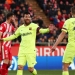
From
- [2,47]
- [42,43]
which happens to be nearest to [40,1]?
[42,43]

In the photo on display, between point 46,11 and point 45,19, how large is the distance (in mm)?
828

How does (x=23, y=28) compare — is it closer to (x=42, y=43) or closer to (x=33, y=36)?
(x=33, y=36)

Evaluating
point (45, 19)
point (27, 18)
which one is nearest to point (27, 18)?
point (27, 18)

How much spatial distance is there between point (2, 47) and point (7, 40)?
1.06m

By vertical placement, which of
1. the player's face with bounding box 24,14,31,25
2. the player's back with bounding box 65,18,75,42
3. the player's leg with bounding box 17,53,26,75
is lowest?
the player's leg with bounding box 17,53,26,75

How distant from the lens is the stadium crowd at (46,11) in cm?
2008

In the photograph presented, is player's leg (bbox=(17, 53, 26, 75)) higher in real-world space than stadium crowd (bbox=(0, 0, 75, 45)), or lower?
lower

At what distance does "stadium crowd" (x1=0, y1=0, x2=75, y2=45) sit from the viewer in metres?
20.1

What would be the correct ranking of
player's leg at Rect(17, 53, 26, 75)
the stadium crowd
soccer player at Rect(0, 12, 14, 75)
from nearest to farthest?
player's leg at Rect(17, 53, 26, 75), soccer player at Rect(0, 12, 14, 75), the stadium crowd

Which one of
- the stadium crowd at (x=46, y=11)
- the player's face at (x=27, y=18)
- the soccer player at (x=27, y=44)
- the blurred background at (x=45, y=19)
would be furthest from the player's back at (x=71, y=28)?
Answer: the stadium crowd at (x=46, y=11)

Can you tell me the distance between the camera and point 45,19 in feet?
80.0

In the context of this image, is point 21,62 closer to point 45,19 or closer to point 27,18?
point 27,18

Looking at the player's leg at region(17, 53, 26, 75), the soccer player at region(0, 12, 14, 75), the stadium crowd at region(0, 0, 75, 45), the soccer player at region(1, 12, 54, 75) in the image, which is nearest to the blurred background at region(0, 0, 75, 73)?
the stadium crowd at region(0, 0, 75, 45)

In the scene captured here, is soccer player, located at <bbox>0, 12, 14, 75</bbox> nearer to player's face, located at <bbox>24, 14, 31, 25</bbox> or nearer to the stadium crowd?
player's face, located at <bbox>24, 14, 31, 25</bbox>
